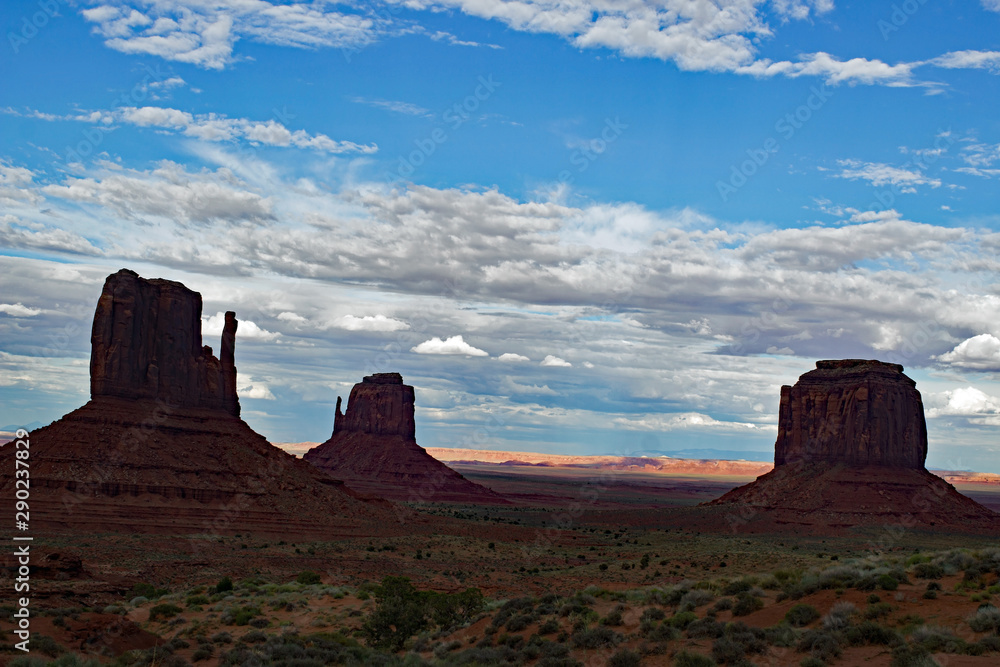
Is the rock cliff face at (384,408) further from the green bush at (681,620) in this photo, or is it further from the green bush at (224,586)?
the green bush at (681,620)

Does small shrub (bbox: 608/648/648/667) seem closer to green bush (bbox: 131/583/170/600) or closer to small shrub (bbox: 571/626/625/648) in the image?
small shrub (bbox: 571/626/625/648)

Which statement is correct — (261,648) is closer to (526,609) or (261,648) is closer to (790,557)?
(526,609)

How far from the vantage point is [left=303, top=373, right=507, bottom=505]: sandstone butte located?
130 meters

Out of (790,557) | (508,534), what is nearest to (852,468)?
(508,534)

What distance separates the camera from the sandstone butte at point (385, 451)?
130 m

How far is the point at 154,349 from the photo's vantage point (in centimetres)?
6662

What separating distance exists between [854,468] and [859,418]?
18.1 ft

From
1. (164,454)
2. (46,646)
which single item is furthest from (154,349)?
(46,646)

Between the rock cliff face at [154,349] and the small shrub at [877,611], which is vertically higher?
the rock cliff face at [154,349]

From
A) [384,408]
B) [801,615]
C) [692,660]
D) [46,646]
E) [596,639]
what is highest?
[384,408]

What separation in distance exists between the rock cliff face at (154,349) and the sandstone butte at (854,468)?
51.7 meters

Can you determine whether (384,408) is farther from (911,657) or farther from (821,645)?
(911,657)

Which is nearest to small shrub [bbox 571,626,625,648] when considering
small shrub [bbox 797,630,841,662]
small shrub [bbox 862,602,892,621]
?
small shrub [bbox 797,630,841,662]

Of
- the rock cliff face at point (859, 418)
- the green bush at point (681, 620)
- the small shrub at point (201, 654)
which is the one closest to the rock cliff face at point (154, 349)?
the small shrub at point (201, 654)
